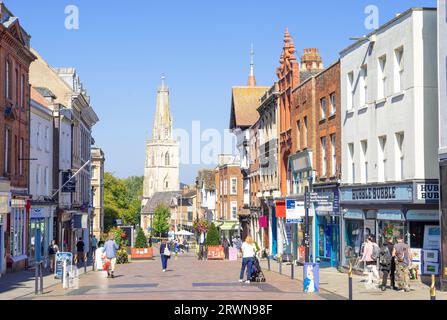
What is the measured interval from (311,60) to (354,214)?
1890 centimetres

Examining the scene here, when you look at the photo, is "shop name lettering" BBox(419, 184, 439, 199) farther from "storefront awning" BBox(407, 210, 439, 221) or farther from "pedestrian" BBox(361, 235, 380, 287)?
"pedestrian" BBox(361, 235, 380, 287)

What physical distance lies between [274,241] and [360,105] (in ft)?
75.4

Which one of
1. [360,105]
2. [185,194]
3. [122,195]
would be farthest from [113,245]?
[185,194]

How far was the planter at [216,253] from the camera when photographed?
196 ft

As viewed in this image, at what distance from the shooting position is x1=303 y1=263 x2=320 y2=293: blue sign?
2598 centimetres

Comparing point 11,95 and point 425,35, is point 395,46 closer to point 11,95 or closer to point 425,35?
point 425,35

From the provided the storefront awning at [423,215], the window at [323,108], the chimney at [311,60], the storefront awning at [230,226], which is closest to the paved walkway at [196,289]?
the storefront awning at [423,215]

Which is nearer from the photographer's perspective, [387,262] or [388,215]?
[387,262]

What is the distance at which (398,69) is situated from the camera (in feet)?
101

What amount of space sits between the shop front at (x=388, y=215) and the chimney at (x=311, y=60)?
53.8 feet

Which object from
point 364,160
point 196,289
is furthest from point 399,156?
point 196,289

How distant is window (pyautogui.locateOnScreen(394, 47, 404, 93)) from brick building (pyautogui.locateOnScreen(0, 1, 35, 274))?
17.0 m

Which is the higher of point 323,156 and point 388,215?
point 323,156

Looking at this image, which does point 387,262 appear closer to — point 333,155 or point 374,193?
point 374,193
